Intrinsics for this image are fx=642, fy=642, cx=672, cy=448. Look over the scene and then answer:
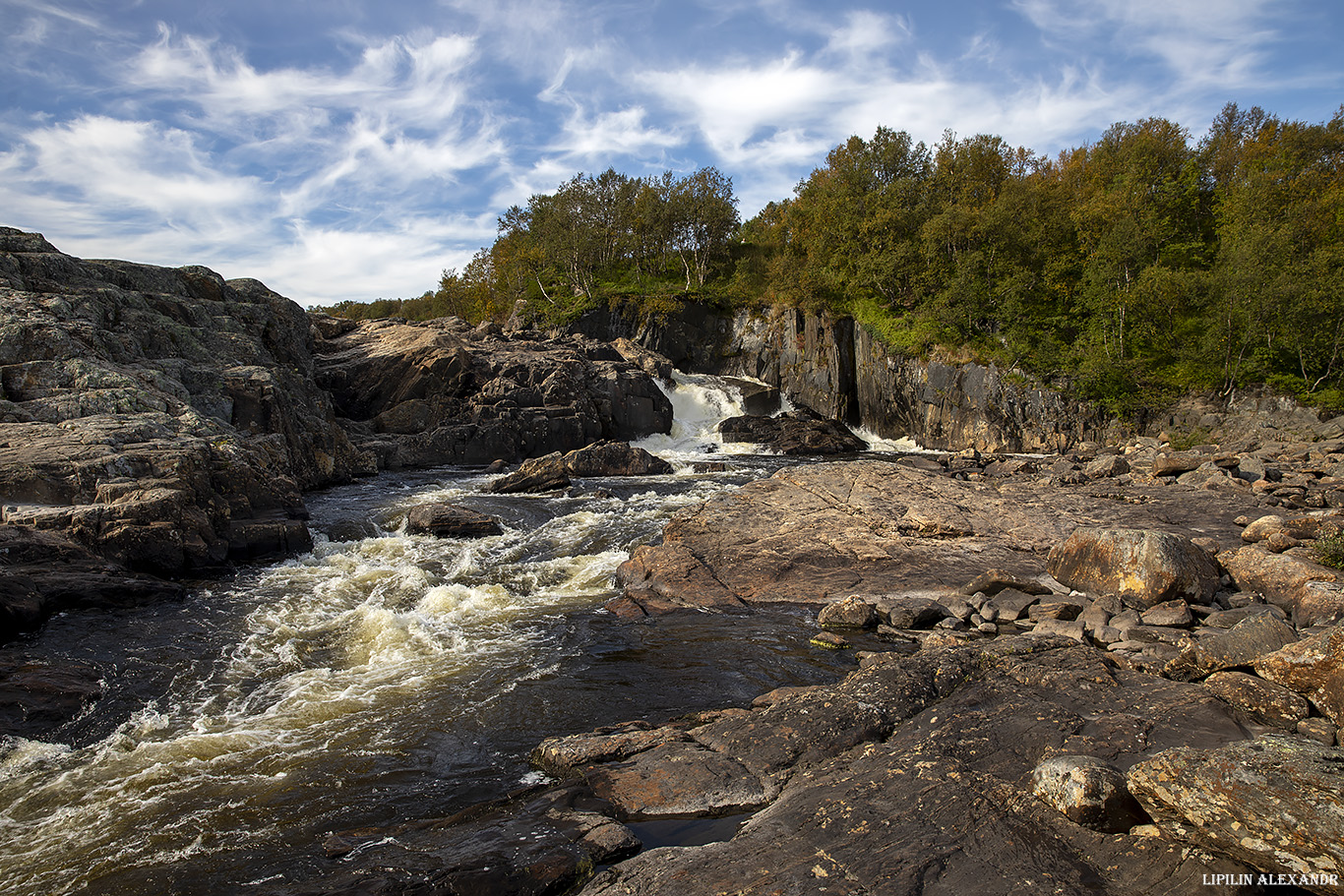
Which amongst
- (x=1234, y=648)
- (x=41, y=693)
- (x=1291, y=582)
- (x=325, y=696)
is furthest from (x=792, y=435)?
(x=41, y=693)

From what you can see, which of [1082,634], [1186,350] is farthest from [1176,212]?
[1082,634]

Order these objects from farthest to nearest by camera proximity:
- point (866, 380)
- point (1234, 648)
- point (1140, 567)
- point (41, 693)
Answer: point (866, 380) → point (1140, 567) → point (41, 693) → point (1234, 648)

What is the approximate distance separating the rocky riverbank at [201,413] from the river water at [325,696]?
1727 mm

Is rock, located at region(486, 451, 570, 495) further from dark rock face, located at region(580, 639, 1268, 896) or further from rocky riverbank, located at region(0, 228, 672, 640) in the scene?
dark rock face, located at region(580, 639, 1268, 896)

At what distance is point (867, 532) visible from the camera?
1603 cm

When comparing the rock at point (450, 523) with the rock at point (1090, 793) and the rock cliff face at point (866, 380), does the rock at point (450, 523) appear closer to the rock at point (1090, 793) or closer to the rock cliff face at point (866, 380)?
the rock at point (1090, 793)

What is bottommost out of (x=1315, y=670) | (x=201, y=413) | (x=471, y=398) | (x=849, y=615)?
(x=849, y=615)

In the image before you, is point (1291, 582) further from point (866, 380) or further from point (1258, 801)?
point (866, 380)

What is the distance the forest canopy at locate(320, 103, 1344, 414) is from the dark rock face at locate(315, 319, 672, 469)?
19671 mm

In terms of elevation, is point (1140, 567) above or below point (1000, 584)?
above

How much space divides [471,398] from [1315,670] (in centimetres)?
3951

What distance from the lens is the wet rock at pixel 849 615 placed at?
12367 mm

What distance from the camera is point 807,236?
197 ft

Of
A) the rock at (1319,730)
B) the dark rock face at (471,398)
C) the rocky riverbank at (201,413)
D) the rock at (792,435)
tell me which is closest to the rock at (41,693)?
the rocky riverbank at (201,413)
